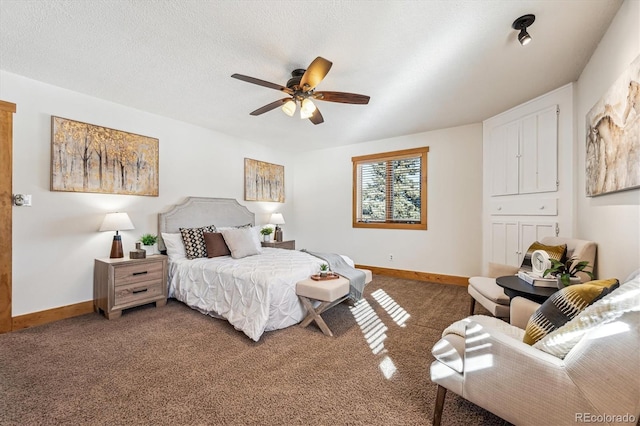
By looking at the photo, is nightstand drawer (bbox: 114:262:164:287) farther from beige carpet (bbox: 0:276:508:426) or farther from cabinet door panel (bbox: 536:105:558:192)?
cabinet door panel (bbox: 536:105:558:192)

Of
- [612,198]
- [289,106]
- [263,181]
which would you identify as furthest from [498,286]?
[263,181]

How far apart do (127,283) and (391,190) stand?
419 centimetres

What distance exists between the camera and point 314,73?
216 centimetres

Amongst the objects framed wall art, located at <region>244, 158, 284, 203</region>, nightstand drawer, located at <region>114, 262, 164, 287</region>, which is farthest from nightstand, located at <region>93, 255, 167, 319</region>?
framed wall art, located at <region>244, 158, 284, 203</region>

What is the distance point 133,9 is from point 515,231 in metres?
4.51

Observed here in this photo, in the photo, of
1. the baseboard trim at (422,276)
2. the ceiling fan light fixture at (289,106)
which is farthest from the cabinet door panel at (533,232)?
the ceiling fan light fixture at (289,106)

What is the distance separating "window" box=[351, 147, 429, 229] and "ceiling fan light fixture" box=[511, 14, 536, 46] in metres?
2.62

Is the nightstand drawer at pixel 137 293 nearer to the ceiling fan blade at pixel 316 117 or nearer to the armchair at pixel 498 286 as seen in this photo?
the ceiling fan blade at pixel 316 117

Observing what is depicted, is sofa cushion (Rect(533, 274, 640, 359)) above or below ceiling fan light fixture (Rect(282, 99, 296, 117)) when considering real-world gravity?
below

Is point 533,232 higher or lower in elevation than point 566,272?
higher

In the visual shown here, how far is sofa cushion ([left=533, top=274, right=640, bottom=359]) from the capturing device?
0.96 meters

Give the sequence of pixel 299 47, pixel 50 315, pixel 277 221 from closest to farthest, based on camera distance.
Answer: pixel 299 47
pixel 50 315
pixel 277 221

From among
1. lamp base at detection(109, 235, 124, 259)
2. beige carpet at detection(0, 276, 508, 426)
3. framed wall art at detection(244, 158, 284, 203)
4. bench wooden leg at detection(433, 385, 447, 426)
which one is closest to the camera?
bench wooden leg at detection(433, 385, 447, 426)

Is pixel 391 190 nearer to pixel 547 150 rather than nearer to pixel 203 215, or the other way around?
pixel 547 150
